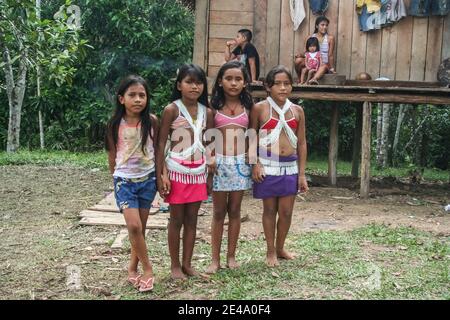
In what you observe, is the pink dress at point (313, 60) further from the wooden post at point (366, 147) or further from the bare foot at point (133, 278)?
the bare foot at point (133, 278)

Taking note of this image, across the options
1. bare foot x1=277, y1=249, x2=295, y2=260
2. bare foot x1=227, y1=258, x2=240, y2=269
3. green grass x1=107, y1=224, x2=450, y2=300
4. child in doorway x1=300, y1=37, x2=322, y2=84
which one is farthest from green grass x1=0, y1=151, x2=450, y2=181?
bare foot x1=227, y1=258, x2=240, y2=269

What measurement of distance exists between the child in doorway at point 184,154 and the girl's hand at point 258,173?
18.5 inches

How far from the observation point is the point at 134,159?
160 inches

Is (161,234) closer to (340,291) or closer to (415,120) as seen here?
(340,291)

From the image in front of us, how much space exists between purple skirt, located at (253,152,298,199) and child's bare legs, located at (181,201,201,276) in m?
0.59

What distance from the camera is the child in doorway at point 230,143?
170 inches

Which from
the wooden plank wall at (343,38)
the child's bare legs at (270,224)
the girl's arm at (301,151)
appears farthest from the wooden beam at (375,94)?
the child's bare legs at (270,224)

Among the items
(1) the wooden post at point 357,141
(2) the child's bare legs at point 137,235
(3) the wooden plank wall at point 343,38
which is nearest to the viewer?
(2) the child's bare legs at point 137,235

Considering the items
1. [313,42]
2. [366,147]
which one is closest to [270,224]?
[366,147]

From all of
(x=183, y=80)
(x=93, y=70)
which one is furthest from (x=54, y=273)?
(x=93, y=70)

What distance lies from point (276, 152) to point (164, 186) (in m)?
1.01

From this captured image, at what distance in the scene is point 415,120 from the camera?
602 inches

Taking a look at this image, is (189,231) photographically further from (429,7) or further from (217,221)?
(429,7)
